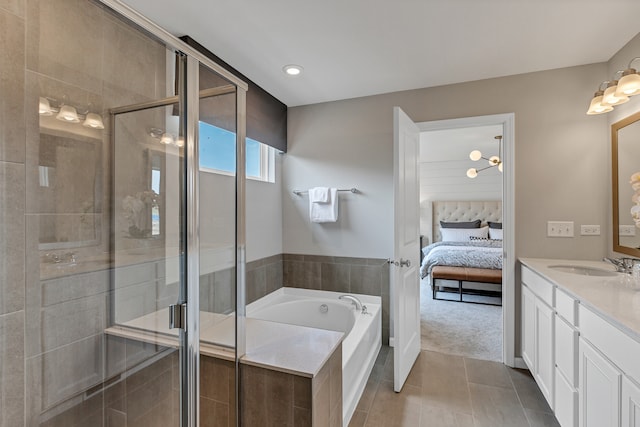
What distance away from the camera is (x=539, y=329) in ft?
6.52

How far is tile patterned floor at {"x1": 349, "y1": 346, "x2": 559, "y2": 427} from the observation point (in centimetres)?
185

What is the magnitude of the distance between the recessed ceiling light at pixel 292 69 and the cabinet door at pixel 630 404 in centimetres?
249

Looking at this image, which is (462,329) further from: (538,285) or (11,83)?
(11,83)

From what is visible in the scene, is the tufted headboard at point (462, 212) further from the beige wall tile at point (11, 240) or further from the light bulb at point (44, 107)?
the beige wall tile at point (11, 240)

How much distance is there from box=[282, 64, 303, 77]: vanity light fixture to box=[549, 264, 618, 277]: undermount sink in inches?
93.2

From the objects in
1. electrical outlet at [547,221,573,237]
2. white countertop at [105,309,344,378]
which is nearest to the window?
white countertop at [105,309,344,378]

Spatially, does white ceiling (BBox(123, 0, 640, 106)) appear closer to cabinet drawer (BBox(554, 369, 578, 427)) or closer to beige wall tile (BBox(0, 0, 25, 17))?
beige wall tile (BBox(0, 0, 25, 17))

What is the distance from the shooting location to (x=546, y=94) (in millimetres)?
2361

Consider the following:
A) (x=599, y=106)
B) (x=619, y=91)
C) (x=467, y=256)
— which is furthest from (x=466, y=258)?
(x=619, y=91)

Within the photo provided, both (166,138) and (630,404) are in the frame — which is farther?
(166,138)

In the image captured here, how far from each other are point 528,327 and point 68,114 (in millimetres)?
3065

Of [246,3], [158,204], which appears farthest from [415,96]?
[158,204]

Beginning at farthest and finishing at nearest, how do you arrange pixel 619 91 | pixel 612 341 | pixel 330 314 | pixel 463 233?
pixel 463 233, pixel 330 314, pixel 619 91, pixel 612 341

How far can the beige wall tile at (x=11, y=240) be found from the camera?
A: 2.52ft
